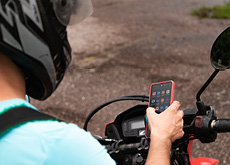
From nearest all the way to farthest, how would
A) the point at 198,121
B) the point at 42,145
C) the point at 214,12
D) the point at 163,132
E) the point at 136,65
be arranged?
the point at 42,145, the point at 163,132, the point at 198,121, the point at 136,65, the point at 214,12

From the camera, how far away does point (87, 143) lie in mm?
1150

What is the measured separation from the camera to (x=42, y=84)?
1473 millimetres

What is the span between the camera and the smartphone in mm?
1745

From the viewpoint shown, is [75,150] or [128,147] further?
[128,147]

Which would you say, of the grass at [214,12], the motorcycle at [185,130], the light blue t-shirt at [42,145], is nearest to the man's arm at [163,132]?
the motorcycle at [185,130]

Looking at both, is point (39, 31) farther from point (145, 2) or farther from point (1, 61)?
point (145, 2)

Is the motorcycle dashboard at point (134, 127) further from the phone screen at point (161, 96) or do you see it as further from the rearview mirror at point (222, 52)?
the rearview mirror at point (222, 52)

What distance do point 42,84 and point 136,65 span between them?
5.31 meters

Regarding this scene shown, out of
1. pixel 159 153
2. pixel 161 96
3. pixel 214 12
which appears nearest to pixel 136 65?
pixel 161 96

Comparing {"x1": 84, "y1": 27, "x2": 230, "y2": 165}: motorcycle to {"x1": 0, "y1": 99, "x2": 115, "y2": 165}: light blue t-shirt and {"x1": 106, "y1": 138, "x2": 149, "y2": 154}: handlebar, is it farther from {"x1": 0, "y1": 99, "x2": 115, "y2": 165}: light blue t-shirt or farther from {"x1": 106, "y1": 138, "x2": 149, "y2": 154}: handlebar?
{"x1": 0, "y1": 99, "x2": 115, "y2": 165}: light blue t-shirt

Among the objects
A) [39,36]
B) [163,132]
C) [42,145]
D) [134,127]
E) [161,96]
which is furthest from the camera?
[134,127]

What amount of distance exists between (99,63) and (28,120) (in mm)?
5792

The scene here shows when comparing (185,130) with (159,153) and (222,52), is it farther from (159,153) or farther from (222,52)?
(222,52)

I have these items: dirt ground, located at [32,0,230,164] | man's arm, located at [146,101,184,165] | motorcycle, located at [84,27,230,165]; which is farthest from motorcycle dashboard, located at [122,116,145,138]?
dirt ground, located at [32,0,230,164]
